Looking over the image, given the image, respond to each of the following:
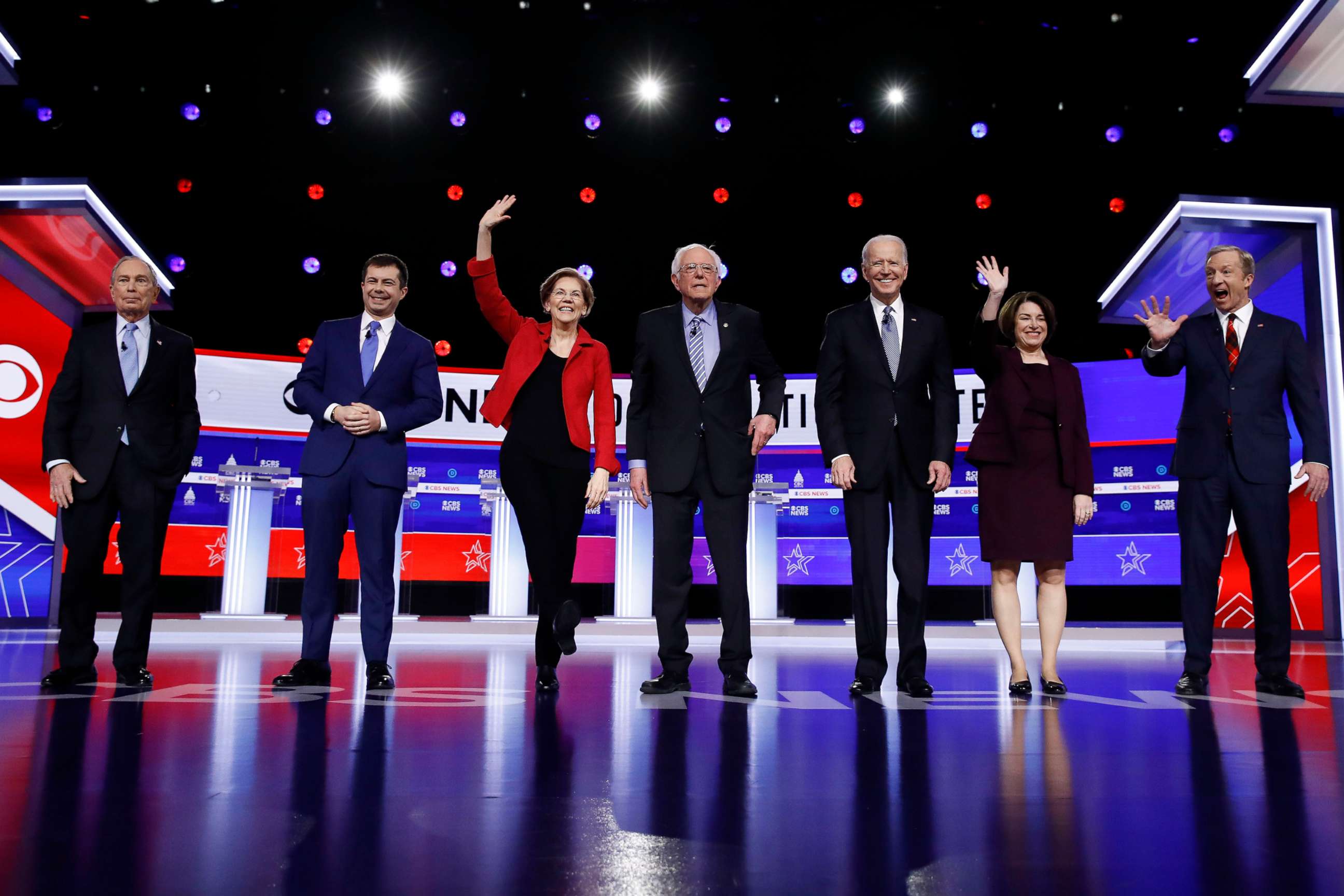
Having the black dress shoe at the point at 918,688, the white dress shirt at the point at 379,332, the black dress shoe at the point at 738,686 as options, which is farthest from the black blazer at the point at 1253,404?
the white dress shirt at the point at 379,332

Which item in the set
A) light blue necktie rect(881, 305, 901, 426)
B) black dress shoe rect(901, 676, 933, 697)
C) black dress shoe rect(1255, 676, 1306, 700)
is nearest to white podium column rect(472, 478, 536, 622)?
light blue necktie rect(881, 305, 901, 426)

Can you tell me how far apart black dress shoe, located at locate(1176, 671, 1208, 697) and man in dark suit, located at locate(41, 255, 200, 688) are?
3264 millimetres

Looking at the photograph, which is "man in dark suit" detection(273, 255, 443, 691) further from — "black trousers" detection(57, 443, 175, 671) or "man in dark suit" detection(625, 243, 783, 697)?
"man in dark suit" detection(625, 243, 783, 697)

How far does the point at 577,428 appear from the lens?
3199 millimetres

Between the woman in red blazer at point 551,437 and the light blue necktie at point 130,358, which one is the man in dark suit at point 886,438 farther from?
the light blue necktie at point 130,358

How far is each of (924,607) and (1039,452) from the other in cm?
65

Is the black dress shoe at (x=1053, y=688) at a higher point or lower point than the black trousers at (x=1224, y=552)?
lower

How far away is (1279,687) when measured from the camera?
3.05m

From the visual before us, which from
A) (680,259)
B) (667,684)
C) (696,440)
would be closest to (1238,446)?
(696,440)

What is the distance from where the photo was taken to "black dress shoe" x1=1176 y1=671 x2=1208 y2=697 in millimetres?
3035

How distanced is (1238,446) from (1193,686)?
84 centimetres

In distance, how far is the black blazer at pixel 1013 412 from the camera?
3.16 meters

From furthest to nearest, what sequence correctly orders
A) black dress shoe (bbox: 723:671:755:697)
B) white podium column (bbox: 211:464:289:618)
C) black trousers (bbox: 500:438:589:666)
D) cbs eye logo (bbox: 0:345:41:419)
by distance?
cbs eye logo (bbox: 0:345:41:419) → white podium column (bbox: 211:464:289:618) → black trousers (bbox: 500:438:589:666) → black dress shoe (bbox: 723:671:755:697)

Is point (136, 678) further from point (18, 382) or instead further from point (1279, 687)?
point (18, 382)
